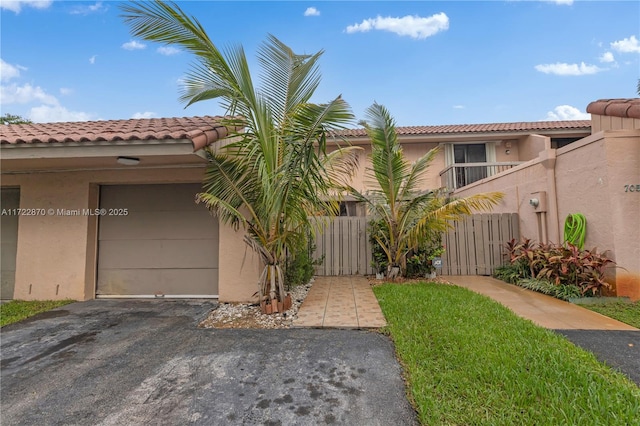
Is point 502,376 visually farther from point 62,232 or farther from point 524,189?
point 62,232

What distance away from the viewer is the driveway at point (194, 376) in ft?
7.50

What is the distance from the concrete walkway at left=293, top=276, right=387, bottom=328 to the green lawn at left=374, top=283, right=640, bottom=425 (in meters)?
0.53

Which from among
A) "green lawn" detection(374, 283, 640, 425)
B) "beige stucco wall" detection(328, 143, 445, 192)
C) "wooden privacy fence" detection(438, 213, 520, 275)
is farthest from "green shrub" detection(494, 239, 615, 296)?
"beige stucco wall" detection(328, 143, 445, 192)

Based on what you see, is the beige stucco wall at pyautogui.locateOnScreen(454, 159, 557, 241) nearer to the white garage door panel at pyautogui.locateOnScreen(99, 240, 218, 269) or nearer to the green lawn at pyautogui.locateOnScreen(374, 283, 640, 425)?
the green lawn at pyautogui.locateOnScreen(374, 283, 640, 425)

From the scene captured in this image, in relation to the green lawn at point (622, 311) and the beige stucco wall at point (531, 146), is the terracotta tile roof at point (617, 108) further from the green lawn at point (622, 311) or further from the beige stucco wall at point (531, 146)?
the beige stucco wall at point (531, 146)

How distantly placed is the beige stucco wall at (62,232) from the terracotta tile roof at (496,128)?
333 inches

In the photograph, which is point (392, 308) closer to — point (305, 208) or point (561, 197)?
point (305, 208)

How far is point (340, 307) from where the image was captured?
505 centimetres

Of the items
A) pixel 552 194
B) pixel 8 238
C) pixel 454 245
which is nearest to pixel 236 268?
pixel 8 238

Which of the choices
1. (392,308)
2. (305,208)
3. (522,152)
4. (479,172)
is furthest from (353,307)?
(522,152)

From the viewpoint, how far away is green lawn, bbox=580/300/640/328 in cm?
424

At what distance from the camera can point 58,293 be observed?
5.94 meters

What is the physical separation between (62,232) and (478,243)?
402 inches

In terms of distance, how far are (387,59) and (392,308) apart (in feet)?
34.8
